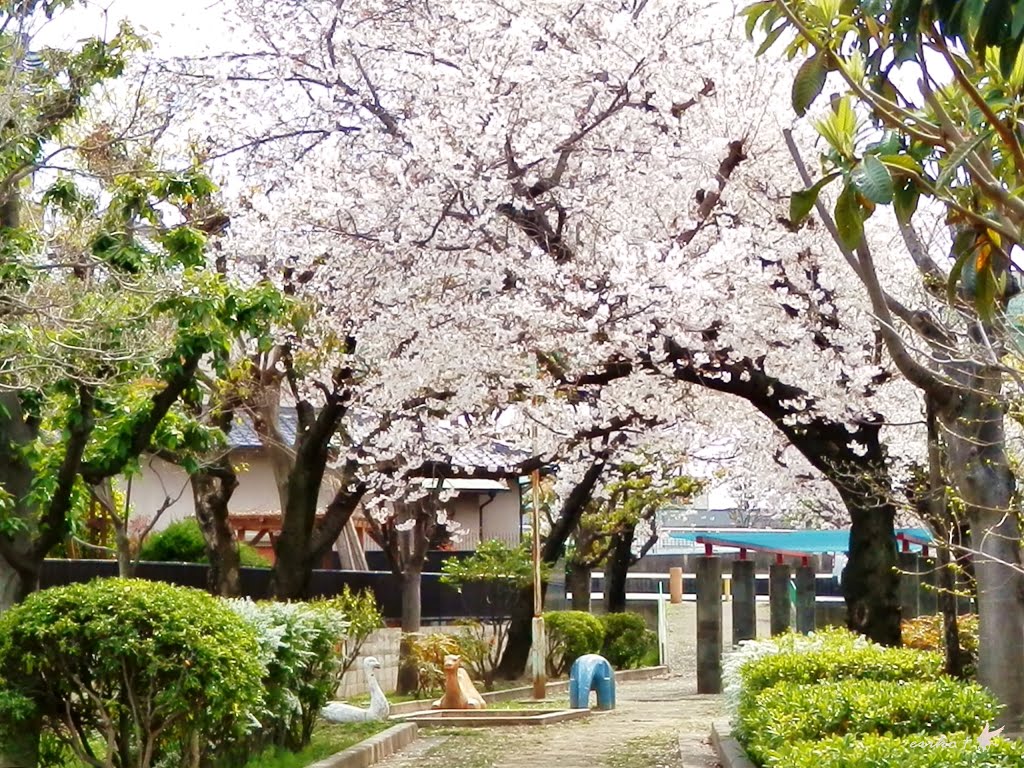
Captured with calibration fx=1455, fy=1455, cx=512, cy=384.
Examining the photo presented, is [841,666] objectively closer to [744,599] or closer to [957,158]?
[957,158]

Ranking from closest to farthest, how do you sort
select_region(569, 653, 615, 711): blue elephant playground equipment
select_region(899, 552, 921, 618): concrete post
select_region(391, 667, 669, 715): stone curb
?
select_region(391, 667, 669, 715): stone curb, select_region(569, 653, 615, 711): blue elephant playground equipment, select_region(899, 552, 921, 618): concrete post

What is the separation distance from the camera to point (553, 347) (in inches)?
534

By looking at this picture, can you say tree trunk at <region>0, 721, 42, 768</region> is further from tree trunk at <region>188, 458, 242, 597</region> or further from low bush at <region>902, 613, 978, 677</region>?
tree trunk at <region>188, 458, 242, 597</region>

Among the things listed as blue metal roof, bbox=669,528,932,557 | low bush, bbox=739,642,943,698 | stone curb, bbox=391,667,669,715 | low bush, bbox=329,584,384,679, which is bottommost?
stone curb, bbox=391,667,669,715

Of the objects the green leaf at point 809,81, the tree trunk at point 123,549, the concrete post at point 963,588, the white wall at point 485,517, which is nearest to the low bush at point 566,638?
the white wall at point 485,517

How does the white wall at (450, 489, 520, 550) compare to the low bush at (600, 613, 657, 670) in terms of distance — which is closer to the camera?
the low bush at (600, 613, 657, 670)

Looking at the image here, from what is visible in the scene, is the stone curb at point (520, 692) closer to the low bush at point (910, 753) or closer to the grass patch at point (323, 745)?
the grass patch at point (323, 745)

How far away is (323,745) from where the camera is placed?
12.0 meters

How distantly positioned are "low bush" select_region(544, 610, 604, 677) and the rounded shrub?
14948mm

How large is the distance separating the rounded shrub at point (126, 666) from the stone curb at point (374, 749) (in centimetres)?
224

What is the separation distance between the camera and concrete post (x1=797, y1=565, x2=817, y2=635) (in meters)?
23.9

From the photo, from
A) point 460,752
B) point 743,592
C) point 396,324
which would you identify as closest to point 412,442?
point 396,324

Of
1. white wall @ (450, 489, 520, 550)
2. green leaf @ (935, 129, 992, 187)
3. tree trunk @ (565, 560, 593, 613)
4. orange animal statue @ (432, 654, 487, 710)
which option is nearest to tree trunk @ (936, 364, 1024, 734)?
green leaf @ (935, 129, 992, 187)

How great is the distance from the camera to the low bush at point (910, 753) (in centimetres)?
595
